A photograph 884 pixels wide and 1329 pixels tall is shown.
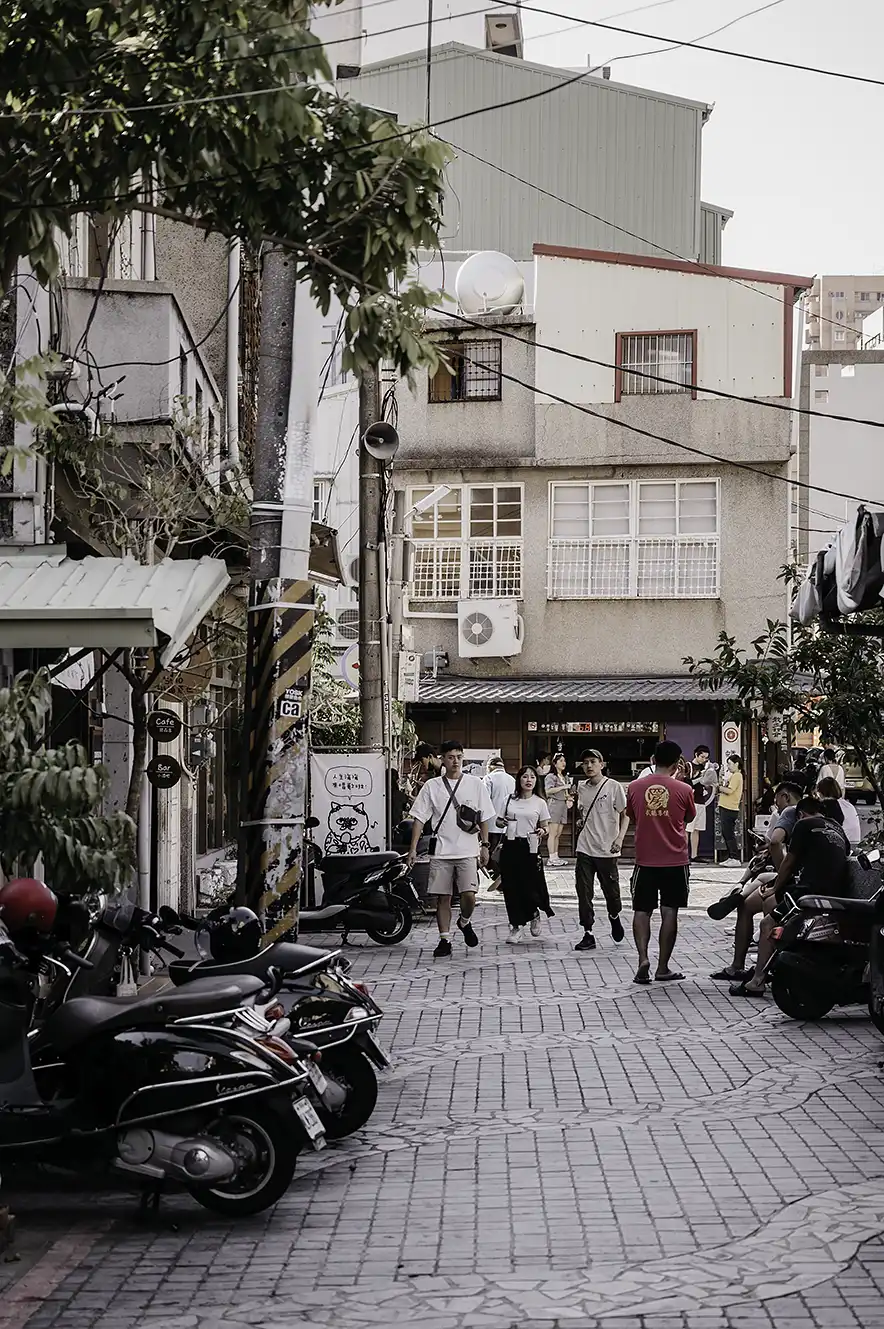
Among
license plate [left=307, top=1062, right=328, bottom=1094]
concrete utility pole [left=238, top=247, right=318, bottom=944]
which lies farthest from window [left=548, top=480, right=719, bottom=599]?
license plate [left=307, top=1062, right=328, bottom=1094]

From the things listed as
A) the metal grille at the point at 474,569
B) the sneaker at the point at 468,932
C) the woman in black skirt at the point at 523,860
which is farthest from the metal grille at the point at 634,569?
the sneaker at the point at 468,932

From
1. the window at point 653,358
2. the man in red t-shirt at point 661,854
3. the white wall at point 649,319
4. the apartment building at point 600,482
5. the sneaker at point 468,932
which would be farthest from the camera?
the window at point 653,358

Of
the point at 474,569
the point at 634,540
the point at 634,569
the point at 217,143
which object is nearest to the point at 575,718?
the point at 634,569

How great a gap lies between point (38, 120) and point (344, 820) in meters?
12.8

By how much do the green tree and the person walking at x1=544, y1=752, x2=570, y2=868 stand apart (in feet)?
77.7

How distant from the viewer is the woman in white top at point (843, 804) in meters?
16.5

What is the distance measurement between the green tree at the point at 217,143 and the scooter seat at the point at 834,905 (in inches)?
245

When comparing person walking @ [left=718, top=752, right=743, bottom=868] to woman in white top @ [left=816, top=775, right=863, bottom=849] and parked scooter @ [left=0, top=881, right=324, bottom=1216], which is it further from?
parked scooter @ [left=0, top=881, right=324, bottom=1216]

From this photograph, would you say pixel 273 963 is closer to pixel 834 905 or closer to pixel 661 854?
pixel 834 905

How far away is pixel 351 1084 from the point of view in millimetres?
9383

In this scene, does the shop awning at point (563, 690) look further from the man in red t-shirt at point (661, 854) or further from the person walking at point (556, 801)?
the man in red t-shirt at point (661, 854)

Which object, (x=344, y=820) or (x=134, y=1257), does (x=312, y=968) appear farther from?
(x=344, y=820)

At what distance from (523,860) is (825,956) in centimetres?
572

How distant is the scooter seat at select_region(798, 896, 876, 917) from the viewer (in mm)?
12969
